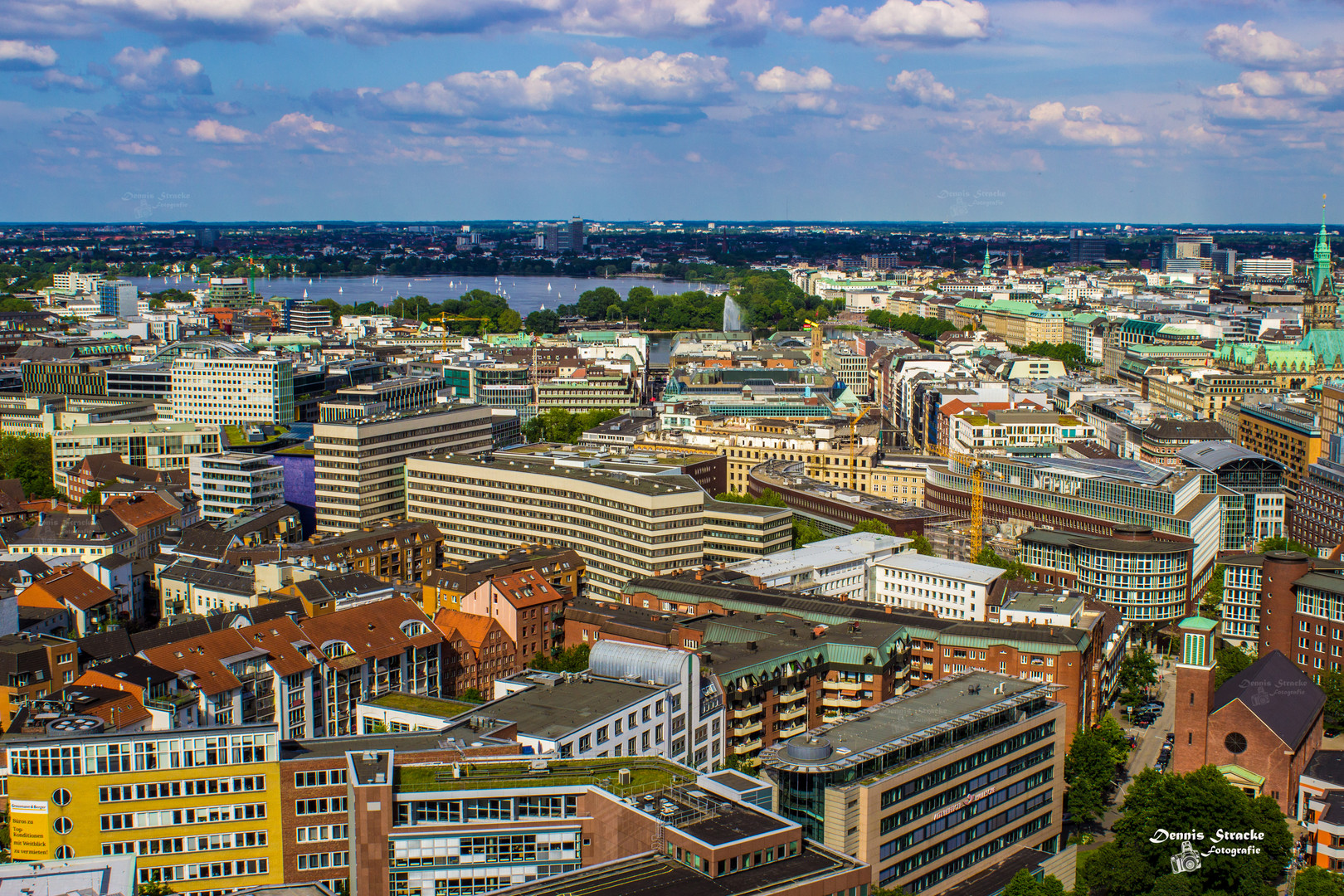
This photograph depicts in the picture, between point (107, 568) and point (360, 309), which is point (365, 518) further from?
point (360, 309)

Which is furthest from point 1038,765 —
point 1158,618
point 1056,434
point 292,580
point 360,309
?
point 360,309

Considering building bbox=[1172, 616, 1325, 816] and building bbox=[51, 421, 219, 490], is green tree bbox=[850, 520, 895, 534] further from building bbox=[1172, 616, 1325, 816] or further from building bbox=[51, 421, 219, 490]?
building bbox=[51, 421, 219, 490]

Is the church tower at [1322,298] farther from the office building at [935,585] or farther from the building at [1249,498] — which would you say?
the office building at [935,585]

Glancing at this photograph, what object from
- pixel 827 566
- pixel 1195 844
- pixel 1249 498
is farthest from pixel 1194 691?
pixel 1249 498

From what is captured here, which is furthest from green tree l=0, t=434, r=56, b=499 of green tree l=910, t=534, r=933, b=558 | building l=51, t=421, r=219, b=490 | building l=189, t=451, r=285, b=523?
green tree l=910, t=534, r=933, b=558

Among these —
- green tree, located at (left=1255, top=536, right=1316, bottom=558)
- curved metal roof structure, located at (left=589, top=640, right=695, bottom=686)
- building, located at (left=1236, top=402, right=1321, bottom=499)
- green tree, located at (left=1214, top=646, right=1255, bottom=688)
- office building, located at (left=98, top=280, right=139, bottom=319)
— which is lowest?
green tree, located at (left=1214, top=646, right=1255, bottom=688)

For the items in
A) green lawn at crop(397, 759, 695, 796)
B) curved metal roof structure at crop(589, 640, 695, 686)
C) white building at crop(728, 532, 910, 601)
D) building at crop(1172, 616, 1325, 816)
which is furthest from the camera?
white building at crop(728, 532, 910, 601)

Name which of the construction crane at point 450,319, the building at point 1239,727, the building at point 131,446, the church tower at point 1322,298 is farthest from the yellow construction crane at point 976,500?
the construction crane at point 450,319
